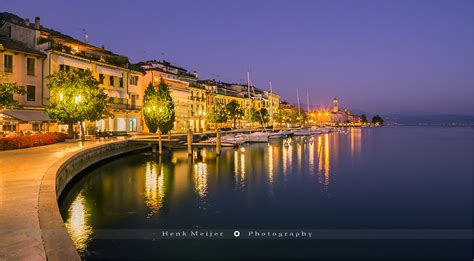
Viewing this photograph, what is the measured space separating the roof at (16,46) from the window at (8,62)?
44.2 inches

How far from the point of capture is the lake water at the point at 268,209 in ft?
49.2

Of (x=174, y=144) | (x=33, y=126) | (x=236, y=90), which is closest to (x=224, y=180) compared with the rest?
(x=174, y=144)

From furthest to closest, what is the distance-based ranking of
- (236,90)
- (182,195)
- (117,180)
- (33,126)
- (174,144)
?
1. (236,90)
2. (174,144)
3. (33,126)
4. (117,180)
5. (182,195)

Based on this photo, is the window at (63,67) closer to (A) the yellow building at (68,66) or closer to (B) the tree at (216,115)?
(A) the yellow building at (68,66)

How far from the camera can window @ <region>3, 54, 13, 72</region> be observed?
4206 centimetres

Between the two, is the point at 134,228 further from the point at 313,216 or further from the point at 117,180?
the point at 117,180

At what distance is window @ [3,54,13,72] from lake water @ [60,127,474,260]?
56.0ft

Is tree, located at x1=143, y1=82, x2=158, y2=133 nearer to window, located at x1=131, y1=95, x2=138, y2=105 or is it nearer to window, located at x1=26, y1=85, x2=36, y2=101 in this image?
window, located at x1=131, y1=95, x2=138, y2=105

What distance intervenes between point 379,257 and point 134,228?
419 inches

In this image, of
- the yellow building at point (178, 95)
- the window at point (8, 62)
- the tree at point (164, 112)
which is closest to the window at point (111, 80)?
the tree at point (164, 112)

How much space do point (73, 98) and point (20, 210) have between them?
32089mm

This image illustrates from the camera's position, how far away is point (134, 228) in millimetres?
17078

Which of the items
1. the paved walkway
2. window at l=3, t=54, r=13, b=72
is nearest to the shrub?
the paved walkway

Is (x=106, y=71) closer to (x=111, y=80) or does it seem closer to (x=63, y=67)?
(x=111, y=80)
